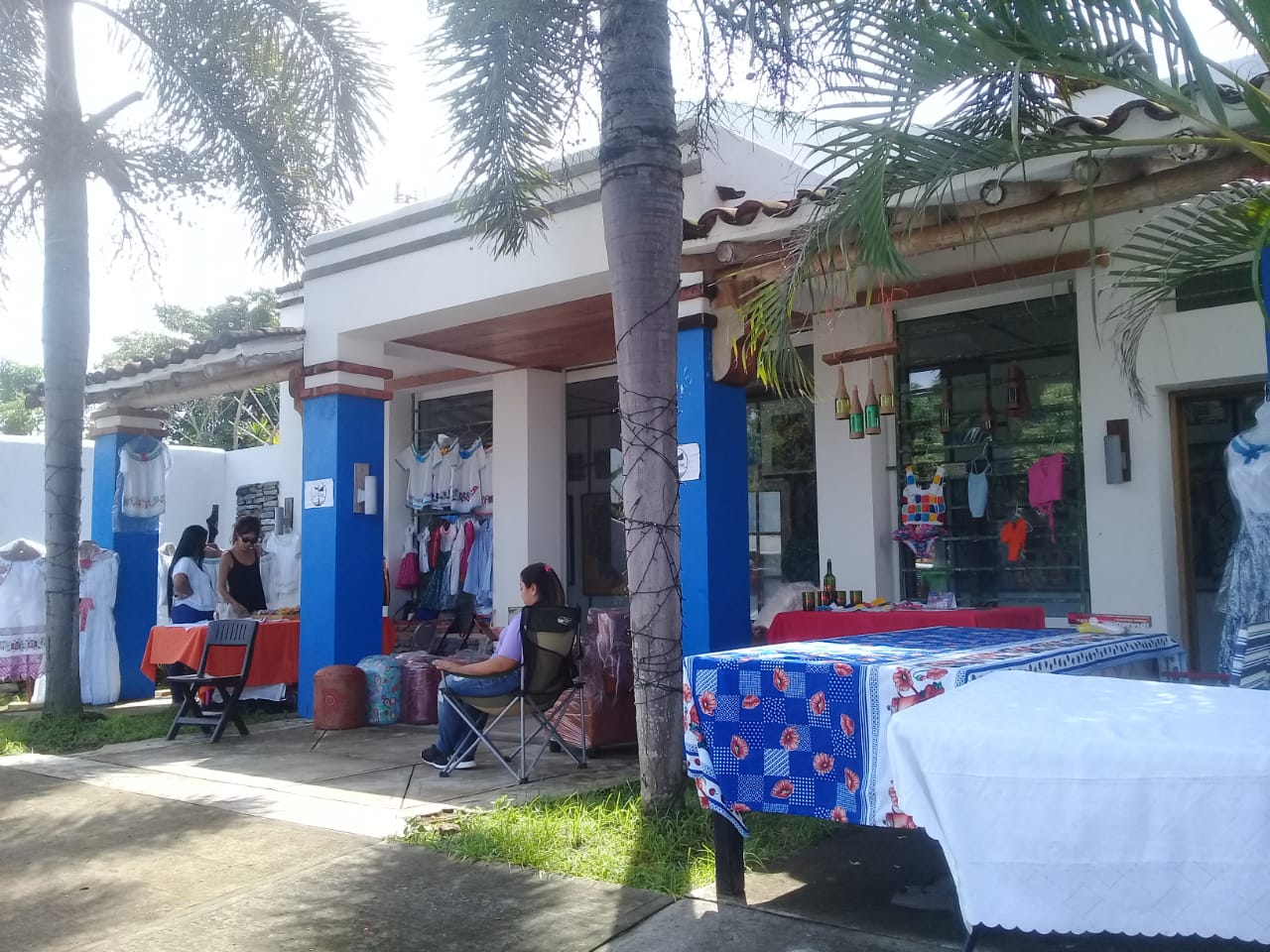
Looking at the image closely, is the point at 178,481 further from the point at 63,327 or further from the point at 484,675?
the point at 484,675

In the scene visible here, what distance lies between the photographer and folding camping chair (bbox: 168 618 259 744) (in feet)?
26.1

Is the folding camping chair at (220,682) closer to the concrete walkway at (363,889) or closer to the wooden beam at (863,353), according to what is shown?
the concrete walkway at (363,889)

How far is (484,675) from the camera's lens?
6.25 metres

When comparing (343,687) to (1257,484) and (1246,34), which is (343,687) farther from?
(1246,34)

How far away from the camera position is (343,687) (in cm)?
836

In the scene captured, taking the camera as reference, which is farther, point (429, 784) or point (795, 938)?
point (429, 784)

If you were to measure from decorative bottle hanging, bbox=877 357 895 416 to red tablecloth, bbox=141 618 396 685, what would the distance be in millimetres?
4618

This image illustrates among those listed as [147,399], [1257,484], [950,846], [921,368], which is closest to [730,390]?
[921,368]

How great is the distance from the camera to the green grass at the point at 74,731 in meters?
7.83

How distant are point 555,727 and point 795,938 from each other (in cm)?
346

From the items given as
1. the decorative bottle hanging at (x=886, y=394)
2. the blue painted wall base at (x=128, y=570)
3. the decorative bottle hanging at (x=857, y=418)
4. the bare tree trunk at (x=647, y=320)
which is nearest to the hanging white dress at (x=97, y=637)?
the blue painted wall base at (x=128, y=570)

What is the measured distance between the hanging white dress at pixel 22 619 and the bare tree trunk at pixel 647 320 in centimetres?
724

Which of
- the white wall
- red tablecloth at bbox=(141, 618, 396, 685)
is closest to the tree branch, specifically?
red tablecloth at bbox=(141, 618, 396, 685)

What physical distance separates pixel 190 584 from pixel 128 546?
1.53 meters
